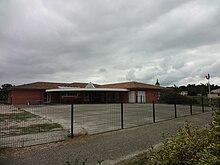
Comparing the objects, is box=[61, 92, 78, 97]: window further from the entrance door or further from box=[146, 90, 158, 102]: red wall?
box=[146, 90, 158, 102]: red wall

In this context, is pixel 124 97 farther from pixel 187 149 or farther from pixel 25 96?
pixel 187 149

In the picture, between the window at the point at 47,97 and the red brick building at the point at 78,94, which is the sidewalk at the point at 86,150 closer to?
the red brick building at the point at 78,94

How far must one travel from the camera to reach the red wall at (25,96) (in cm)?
3687

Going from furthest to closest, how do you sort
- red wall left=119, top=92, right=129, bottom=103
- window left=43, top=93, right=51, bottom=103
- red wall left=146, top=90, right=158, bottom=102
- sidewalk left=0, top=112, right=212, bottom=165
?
red wall left=146, top=90, right=158, bottom=102
red wall left=119, top=92, right=129, bottom=103
window left=43, top=93, right=51, bottom=103
sidewalk left=0, top=112, right=212, bottom=165

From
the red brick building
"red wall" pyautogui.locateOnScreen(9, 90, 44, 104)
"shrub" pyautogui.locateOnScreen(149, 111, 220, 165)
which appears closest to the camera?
"shrub" pyautogui.locateOnScreen(149, 111, 220, 165)

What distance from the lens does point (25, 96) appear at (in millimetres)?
37688

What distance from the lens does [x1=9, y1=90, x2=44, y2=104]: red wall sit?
121 feet

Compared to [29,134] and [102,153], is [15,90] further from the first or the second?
[102,153]

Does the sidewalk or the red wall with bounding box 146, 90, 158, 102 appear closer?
the sidewalk

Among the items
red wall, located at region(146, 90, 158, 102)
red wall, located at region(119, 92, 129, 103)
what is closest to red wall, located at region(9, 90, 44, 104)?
red wall, located at region(119, 92, 129, 103)

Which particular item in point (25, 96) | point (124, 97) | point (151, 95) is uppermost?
point (25, 96)

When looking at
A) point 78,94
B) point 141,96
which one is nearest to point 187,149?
point 141,96

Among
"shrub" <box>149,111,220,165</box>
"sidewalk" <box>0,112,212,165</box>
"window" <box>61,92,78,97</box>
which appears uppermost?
"window" <box>61,92,78,97</box>

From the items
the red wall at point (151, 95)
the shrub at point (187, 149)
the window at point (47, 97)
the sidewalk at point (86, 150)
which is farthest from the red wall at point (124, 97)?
the shrub at point (187, 149)
